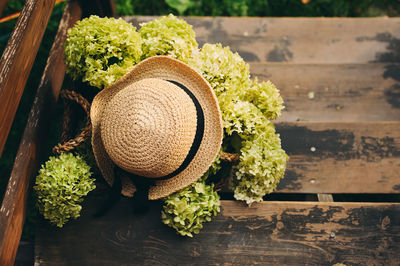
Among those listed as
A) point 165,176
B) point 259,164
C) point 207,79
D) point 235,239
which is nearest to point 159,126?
point 165,176

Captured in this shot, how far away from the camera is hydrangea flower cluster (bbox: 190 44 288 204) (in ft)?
6.02

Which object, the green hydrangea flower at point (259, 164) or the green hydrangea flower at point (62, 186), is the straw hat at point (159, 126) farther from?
the green hydrangea flower at point (259, 164)

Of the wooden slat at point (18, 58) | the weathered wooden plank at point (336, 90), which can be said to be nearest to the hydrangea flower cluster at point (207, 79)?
the wooden slat at point (18, 58)

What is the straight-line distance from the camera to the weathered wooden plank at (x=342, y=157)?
2.23 m

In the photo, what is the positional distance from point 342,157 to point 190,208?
1188mm

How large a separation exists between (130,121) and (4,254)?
916 mm

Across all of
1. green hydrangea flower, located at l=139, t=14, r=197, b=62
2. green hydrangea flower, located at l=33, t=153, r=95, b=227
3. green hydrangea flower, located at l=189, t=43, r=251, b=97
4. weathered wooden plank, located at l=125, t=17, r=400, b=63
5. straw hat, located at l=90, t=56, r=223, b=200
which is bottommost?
green hydrangea flower, located at l=33, t=153, r=95, b=227

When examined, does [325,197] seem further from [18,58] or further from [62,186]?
[18,58]

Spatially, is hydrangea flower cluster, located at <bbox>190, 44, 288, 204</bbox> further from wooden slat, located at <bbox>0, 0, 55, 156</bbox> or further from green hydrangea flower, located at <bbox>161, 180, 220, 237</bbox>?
wooden slat, located at <bbox>0, 0, 55, 156</bbox>

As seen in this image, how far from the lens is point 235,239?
1958 millimetres

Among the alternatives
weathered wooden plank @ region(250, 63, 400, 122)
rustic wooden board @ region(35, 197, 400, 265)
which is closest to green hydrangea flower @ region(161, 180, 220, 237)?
rustic wooden board @ region(35, 197, 400, 265)

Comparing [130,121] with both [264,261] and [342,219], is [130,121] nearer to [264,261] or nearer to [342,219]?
[264,261]

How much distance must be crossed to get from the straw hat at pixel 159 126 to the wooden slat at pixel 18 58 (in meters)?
0.40

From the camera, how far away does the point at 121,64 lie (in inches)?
76.2
